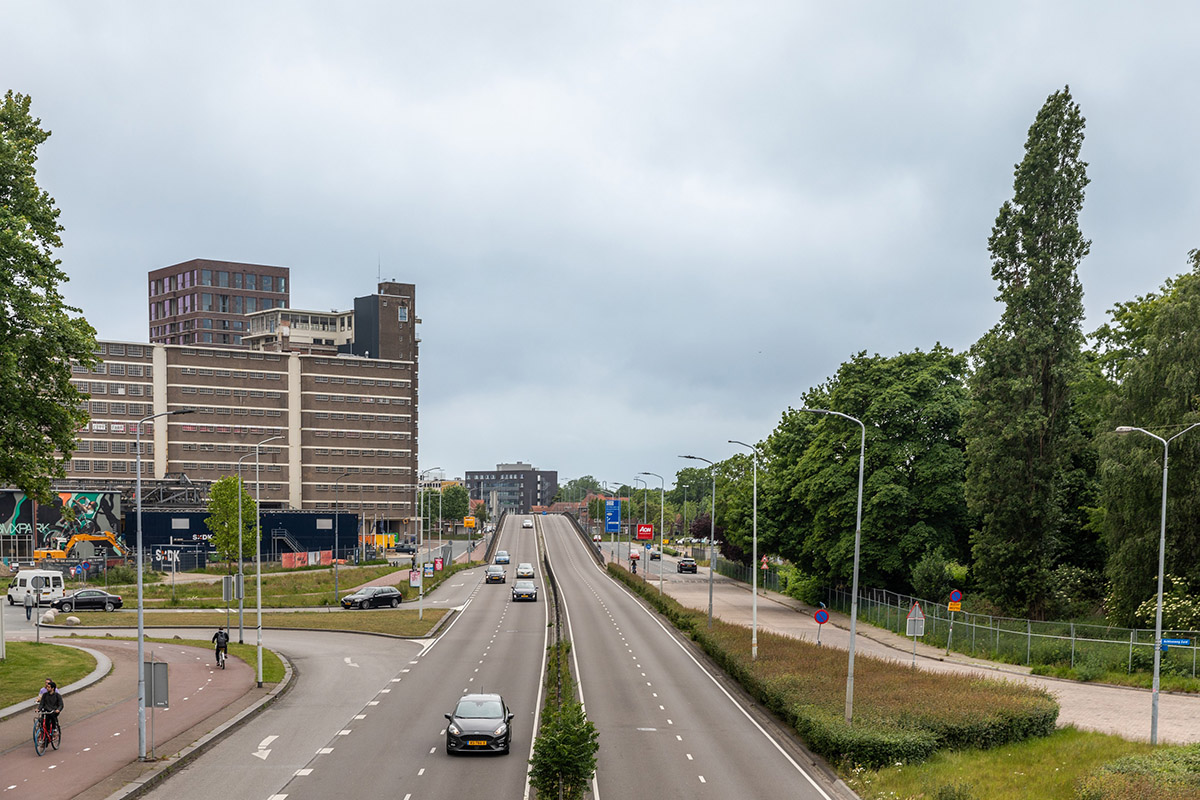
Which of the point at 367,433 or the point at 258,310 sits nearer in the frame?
the point at 367,433

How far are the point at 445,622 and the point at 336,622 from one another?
20.9 ft

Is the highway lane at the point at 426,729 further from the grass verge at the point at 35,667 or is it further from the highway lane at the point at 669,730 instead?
the grass verge at the point at 35,667

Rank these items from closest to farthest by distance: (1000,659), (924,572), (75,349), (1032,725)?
(1032,725) → (75,349) → (1000,659) → (924,572)

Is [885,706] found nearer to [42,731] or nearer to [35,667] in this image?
[42,731]

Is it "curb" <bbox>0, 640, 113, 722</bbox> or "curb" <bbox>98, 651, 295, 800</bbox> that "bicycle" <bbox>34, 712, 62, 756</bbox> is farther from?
"curb" <bbox>0, 640, 113, 722</bbox>

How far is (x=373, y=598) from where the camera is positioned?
68625mm


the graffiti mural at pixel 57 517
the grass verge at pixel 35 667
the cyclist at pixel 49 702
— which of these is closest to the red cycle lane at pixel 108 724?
the grass verge at pixel 35 667

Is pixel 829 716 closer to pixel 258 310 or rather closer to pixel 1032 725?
pixel 1032 725

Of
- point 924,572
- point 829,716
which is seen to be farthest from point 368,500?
point 829,716

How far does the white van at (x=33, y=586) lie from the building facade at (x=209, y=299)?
120 m

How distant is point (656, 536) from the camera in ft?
655

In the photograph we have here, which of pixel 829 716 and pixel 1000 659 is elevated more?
pixel 829 716

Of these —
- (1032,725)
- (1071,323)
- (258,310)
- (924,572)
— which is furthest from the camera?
(258,310)

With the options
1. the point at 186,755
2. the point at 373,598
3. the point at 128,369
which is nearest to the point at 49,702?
the point at 186,755
